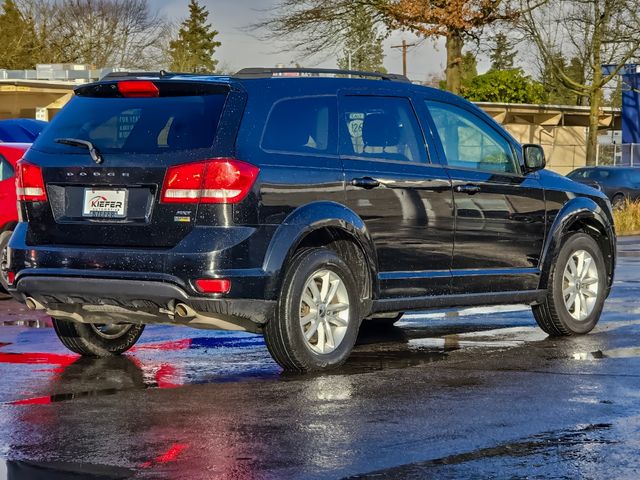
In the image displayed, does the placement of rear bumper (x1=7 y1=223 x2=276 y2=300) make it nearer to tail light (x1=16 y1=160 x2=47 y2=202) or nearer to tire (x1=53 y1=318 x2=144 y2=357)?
tail light (x1=16 y1=160 x2=47 y2=202)

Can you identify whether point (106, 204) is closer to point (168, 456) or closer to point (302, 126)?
point (302, 126)

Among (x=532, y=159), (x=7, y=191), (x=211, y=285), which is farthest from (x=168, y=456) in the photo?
(x=7, y=191)

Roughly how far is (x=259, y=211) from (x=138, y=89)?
3.77ft

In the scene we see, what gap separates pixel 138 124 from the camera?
827cm

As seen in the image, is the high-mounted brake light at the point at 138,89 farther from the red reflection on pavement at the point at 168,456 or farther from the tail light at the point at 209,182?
the red reflection on pavement at the point at 168,456

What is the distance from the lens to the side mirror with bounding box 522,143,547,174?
32.7 feet

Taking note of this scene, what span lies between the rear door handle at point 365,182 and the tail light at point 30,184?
1894mm

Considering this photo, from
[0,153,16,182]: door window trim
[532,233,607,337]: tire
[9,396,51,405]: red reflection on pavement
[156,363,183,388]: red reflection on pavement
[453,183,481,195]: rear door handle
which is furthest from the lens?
[0,153,16,182]: door window trim

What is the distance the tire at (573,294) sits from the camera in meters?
10.2

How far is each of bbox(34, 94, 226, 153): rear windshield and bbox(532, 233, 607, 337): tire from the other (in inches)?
131

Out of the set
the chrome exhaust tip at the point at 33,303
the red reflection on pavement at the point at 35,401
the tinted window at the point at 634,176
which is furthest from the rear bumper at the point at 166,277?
the tinted window at the point at 634,176

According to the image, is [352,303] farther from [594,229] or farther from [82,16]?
[82,16]

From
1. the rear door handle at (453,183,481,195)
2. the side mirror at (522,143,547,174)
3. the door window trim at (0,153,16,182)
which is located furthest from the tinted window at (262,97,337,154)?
the door window trim at (0,153,16,182)

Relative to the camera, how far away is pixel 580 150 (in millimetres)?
61312
